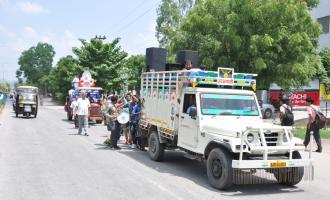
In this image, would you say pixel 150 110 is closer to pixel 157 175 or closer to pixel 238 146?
pixel 157 175

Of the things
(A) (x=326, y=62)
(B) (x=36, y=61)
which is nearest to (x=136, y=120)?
(A) (x=326, y=62)

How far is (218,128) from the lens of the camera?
28.2ft

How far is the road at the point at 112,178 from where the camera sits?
7.70 meters

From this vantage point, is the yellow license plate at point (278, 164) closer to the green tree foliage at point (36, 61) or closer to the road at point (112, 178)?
the road at point (112, 178)

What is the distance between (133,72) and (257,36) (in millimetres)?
32068

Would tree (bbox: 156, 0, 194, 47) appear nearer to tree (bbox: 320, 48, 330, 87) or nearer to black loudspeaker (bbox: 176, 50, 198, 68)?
tree (bbox: 320, 48, 330, 87)

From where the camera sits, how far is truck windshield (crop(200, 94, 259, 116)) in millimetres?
9641

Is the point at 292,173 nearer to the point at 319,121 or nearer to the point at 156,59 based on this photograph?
the point at 319,121

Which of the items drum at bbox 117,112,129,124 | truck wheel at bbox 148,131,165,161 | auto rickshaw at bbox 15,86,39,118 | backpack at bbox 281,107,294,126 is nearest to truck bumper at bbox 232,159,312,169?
truck wheel at bbox 148,131,165,161

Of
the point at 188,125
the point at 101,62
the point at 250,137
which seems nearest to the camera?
the point at 250,137

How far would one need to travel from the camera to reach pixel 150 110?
12289 millimetres

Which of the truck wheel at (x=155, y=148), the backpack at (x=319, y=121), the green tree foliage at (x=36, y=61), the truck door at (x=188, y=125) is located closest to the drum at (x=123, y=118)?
the truck wheel at (x=155, y=148)

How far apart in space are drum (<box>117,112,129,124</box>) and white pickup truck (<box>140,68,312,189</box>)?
1152 millimetres

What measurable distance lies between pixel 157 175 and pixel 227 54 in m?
12.2
